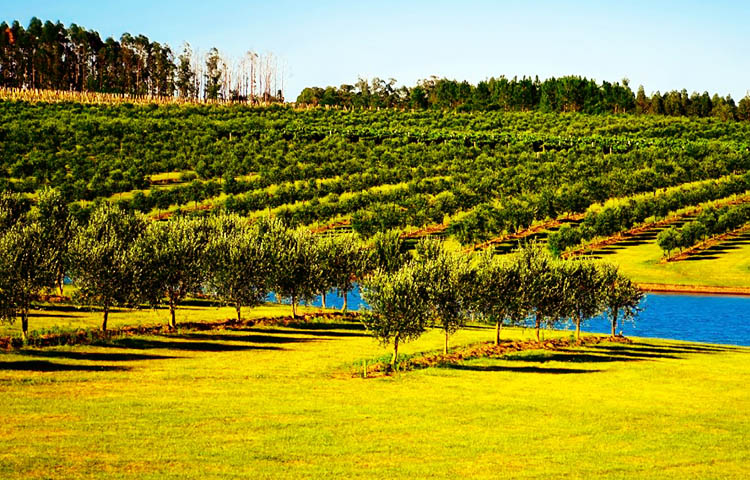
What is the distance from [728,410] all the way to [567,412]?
13130 mm

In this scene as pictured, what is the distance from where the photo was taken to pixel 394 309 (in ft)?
272

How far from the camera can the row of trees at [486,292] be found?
83.4m

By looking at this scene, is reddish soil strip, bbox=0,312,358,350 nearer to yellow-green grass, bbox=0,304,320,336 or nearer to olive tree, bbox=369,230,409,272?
yellow-green grass, bbox=0,304,320,336

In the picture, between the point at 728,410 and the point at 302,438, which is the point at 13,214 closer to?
the point at 302,438

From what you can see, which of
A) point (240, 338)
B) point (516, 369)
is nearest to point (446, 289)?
point (516, 369)

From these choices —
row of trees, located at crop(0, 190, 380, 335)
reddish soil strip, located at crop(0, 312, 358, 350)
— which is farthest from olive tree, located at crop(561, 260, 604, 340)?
row of trees, located at crop(0, 190, 380, 335)

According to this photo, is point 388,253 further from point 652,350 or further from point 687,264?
point 687,264

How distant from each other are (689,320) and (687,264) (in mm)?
42229

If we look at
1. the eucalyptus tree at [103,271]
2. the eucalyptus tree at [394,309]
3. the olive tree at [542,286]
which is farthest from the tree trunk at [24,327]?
the olive tree at [542,286]

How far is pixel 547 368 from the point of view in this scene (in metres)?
83.2

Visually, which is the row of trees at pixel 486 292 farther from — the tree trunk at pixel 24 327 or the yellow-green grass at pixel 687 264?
the yellow-green grass at pixel 687 264

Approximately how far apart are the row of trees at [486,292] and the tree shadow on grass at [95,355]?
21.1m

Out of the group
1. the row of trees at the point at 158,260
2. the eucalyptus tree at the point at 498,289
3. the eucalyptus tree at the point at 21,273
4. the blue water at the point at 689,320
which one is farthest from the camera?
the blue water at the point at 689,320

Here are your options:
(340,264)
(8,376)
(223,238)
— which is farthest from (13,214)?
(8,376)
